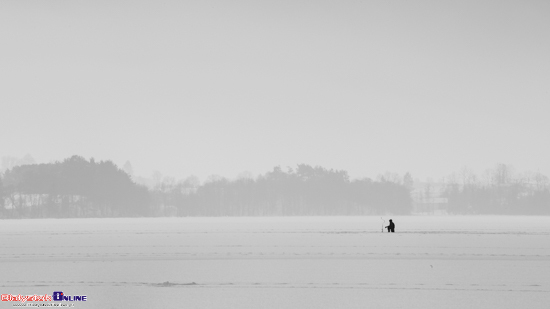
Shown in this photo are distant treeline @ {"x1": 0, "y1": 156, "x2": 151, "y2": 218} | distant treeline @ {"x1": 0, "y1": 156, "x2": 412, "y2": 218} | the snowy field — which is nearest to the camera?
the snowy field

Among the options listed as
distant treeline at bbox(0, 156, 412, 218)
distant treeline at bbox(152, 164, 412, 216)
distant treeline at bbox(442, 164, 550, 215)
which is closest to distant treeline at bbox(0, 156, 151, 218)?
distant treeline at bbox(0, 156, 412, 218)

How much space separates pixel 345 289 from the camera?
16922 millimetres

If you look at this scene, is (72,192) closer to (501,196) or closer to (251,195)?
(251,195)

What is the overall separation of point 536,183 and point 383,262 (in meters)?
184

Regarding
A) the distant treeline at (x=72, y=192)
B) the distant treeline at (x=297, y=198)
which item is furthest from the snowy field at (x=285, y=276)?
the distant treeline at (x=297, y=198)

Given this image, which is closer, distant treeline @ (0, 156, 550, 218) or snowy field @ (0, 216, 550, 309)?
snowy field @ (0, 216, 550, 309)

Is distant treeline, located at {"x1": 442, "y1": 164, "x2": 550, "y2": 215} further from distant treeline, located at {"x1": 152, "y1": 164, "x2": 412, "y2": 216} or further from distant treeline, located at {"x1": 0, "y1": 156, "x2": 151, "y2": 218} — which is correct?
distant treeline, located at {"x1": 0, "y1": 156, "x2": 151, "y2": 218}

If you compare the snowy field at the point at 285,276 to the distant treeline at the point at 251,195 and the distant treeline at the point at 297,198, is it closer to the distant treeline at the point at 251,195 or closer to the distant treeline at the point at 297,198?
the distant treeline at the point at 251,195

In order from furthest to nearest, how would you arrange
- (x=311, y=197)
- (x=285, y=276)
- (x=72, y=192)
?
(x=311, y=197), (x=72, y=192), (x=285, y=276)

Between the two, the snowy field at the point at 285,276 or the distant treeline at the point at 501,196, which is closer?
the snowy field at the point at 285,276

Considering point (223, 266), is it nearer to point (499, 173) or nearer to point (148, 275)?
point (148, 275)

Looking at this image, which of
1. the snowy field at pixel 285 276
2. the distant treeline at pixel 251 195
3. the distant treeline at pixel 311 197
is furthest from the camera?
the distant treeline at pixel 311 197

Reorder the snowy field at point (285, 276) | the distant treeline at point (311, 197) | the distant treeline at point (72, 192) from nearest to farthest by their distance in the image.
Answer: the snowy field at point (285, 276), the distant treeline at point (72, 192), the distant treeline at point (311, 197)

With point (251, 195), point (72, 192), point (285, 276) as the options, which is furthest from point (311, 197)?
point (285, 276)
